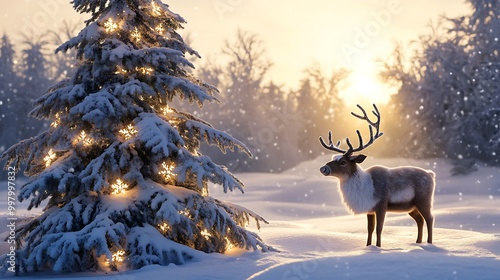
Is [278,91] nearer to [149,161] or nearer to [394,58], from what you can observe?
[394,58]

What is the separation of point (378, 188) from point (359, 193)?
0.35 meters

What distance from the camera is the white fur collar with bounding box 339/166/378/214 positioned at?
33.1ft

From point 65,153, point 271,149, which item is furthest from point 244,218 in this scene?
point 271,149

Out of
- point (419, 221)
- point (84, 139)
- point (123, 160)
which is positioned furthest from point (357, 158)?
point (84, 139)

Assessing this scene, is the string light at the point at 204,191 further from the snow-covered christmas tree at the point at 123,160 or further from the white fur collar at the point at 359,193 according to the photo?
the white fur collar at the point at 359,193

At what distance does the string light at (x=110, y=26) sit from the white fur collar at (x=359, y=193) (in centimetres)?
458

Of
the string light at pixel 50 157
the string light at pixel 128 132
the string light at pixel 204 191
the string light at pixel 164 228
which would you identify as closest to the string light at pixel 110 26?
the string light at pixel 128 132

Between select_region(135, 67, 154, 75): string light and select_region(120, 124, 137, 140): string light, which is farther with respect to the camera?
select_region(135, 67, 154, 75): string light

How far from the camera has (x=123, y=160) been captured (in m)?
8.39

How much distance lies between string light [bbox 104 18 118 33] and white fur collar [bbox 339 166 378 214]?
458cm

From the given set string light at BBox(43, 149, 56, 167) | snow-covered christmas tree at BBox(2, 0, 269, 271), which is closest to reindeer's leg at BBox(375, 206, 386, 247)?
snow-covered christmas tree at BBox(2, 0, 269, 271)

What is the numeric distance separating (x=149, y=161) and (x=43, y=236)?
6.06ft

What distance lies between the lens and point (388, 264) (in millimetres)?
6680

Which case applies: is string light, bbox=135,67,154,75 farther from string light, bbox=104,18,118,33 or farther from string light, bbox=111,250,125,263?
string light, bbox=111,250,125,263
